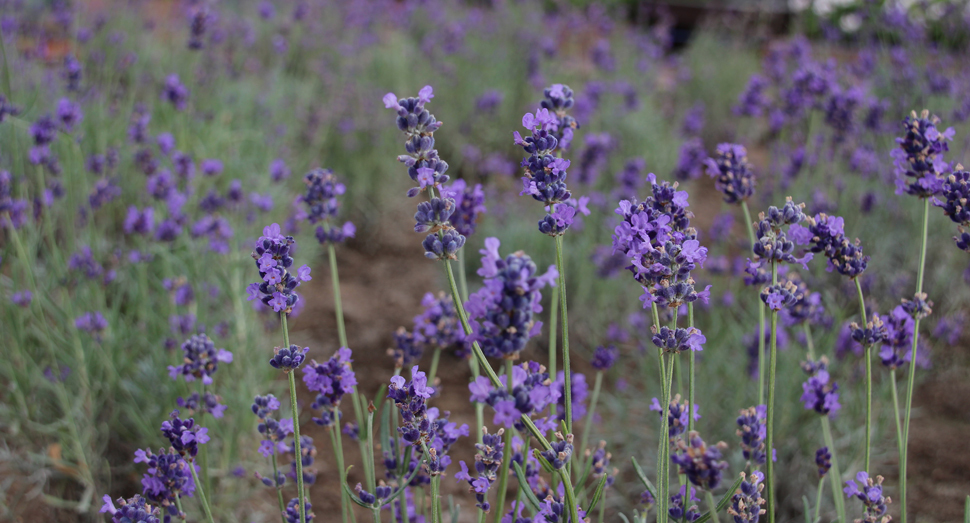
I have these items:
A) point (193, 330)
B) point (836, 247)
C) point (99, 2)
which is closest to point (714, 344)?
point (836, 247)

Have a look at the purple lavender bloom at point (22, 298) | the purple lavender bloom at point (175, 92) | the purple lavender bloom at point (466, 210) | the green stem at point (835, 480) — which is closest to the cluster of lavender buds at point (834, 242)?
the green stem at point (835, 480)

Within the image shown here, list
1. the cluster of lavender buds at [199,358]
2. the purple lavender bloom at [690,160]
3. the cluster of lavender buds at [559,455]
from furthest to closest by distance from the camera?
the purple lavender bloom at [690,160] < the cluster of lavender buds at [199,358] < the cluster of lavender buds at [559,455]

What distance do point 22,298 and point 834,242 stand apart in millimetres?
2427

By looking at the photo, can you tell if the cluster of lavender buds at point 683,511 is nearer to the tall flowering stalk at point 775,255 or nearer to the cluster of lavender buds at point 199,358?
the tall flowering stalk at point 775,255

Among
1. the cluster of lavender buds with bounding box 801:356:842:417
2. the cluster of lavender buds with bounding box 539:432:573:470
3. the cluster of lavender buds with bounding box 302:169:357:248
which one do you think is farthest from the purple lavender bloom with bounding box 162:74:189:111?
the cluster of lavender buds with bounding box 801:356:842:417

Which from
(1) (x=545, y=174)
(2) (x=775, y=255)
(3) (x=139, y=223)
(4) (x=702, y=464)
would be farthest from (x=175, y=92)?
(4) (x=702, y=464)

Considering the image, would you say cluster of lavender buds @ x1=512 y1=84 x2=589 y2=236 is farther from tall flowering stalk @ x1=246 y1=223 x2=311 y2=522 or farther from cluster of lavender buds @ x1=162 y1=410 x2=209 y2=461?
cluster of lavender buds @ x1=162 y1=410 x2=209 y2=461

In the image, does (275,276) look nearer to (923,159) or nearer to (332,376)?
(332,376)

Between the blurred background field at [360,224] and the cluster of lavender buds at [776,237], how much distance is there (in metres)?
0.56

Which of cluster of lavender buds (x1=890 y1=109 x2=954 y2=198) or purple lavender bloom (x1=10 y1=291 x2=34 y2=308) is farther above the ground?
purple lavender bloom (x1=10 y1=291 x2=34 y2=308)

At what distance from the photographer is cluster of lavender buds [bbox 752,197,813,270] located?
1198 millimetres

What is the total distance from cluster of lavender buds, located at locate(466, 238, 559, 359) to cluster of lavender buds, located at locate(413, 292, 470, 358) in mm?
605

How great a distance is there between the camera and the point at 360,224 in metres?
4.57

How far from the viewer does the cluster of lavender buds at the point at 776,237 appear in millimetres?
1198
